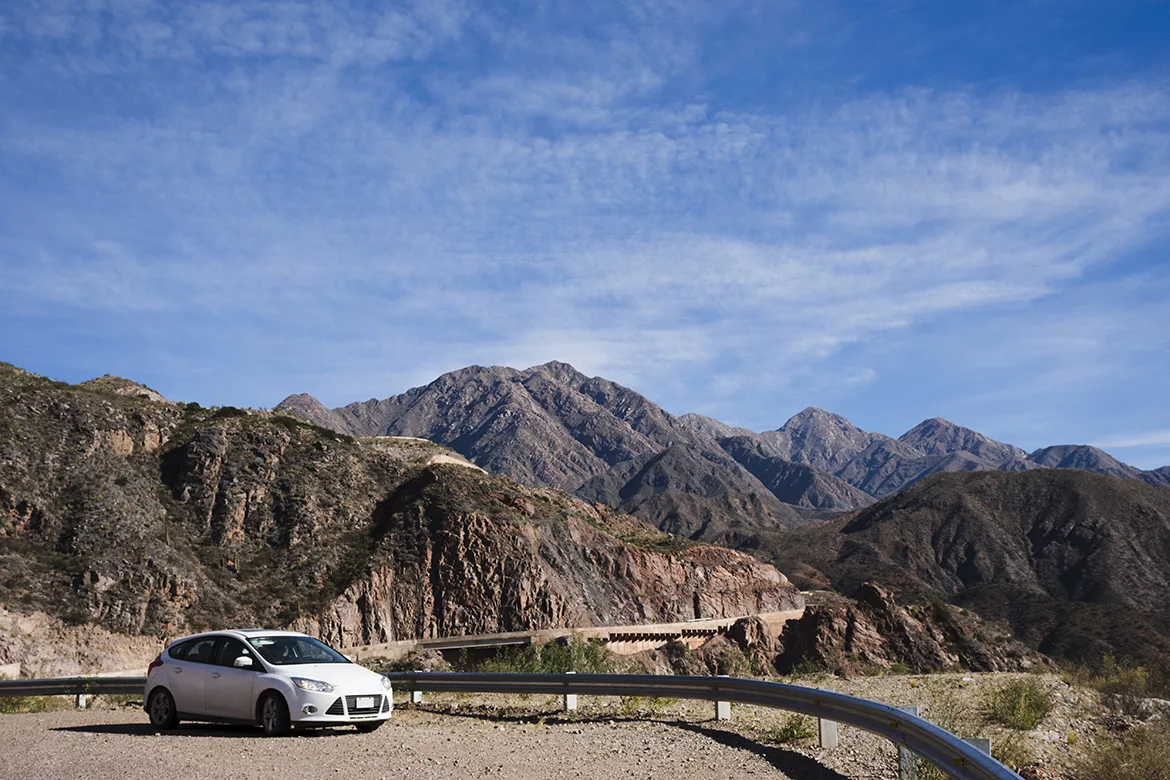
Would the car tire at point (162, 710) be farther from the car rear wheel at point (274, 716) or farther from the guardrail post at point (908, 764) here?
the guardrail post at point (908, 764)

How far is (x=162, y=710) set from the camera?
13305 mm

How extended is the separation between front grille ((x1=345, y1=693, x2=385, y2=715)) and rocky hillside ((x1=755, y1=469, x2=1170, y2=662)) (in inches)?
2990

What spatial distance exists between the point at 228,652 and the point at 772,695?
7509 mm

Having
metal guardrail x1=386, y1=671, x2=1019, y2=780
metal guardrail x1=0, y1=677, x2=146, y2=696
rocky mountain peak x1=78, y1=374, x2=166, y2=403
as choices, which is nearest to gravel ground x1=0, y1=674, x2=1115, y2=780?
metal guardrail x1=386, y1=671, x2=1019, y2=780

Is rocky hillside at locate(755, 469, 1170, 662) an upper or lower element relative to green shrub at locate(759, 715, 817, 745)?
upper

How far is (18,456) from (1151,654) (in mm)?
78065

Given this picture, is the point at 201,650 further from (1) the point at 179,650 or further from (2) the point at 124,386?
(2) the point at 124,386

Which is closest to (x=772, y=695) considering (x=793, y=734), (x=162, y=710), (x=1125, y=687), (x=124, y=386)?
(x=793, y=734)

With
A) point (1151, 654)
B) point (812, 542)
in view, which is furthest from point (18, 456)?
point (812, 542)

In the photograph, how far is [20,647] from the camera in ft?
128

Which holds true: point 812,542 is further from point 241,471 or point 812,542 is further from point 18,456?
point 18,456

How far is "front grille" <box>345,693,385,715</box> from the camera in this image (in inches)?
479

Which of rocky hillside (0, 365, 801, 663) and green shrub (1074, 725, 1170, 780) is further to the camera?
rocky hillside (0, 365, 801, 663)

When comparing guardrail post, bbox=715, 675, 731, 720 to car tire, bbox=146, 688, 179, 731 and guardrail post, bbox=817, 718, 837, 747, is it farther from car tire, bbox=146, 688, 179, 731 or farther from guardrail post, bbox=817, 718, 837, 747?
car tire, bbox=146, 688, 179, 731
